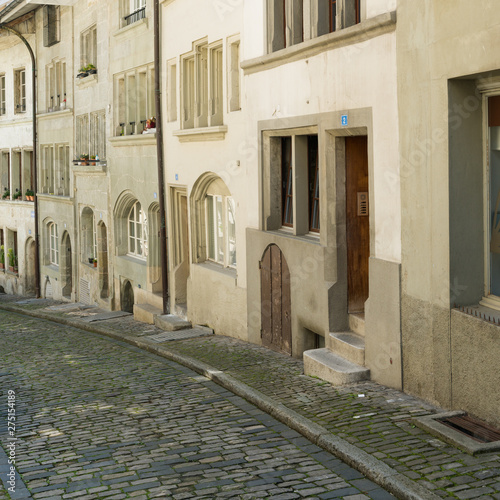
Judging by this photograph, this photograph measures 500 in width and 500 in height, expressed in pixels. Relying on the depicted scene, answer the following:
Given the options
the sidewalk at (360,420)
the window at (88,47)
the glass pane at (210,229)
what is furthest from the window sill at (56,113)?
the sidewalk at (360,420)

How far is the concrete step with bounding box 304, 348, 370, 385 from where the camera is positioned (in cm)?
973

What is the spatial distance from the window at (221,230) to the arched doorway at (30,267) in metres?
15.5

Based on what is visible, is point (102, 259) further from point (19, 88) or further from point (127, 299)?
point (19, 88)

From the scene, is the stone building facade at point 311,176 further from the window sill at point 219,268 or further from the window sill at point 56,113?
the window sill at point 56,113

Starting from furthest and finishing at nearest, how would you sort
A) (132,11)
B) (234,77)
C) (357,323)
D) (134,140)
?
(132,11)
(134,140)
(234,77)
(357,323)

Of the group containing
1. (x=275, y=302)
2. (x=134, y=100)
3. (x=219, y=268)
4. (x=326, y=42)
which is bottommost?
(x=275, y=302)

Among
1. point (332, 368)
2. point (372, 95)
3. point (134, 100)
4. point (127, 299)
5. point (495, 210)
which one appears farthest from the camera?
point (127, 299)

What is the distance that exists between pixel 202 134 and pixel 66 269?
12.7 meters

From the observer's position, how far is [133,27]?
19.2 m

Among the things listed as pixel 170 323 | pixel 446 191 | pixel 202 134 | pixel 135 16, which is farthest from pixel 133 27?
pixel 446 191

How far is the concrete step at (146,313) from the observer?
1839 cm

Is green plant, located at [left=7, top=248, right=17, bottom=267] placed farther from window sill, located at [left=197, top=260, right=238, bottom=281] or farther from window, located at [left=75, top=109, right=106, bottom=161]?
window sill, located at [left=197, top=260, right=238, bottom=281]

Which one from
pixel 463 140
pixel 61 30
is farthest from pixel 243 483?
pixel 61 30

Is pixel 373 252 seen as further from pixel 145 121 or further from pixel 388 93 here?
pixel 145 121
